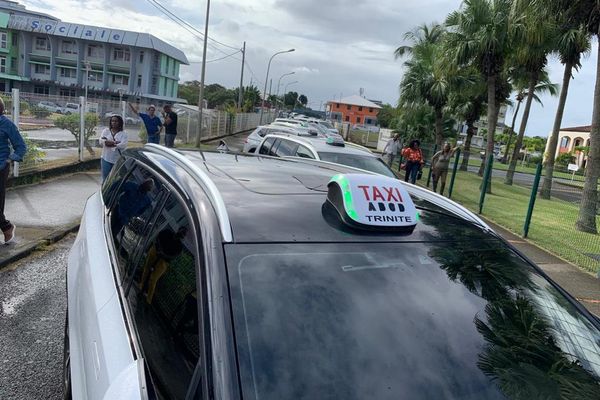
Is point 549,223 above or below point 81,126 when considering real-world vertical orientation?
below

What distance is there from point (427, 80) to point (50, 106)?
2029cm

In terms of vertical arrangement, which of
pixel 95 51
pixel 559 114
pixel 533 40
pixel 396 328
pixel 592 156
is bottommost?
pixel 396 328

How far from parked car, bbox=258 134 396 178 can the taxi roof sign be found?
18.0 feet

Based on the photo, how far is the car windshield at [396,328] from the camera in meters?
1.43

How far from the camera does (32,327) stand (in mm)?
3963

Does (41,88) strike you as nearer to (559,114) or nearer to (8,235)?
(559,114)

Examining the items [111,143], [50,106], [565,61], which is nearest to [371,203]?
[111,143]

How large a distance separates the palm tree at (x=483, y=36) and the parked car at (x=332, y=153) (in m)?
9.75

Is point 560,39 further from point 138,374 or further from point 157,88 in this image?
point 157,88

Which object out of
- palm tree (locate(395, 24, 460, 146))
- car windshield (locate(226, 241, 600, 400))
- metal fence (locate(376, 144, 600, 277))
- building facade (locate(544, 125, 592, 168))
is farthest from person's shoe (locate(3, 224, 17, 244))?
building facade (locate(544, 125, 592, 168))

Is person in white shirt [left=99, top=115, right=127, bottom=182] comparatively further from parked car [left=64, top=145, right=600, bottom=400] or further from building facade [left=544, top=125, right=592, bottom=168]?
building facade [left=544, top=125, right=592, bottom=168]

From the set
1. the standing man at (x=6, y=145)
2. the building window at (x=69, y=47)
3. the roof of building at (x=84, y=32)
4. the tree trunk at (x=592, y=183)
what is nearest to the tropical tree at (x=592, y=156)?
the tree trunk at (x=592, y=183)

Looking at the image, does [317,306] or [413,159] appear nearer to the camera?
[317,306]

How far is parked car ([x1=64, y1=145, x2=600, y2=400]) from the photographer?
1.44 meters
